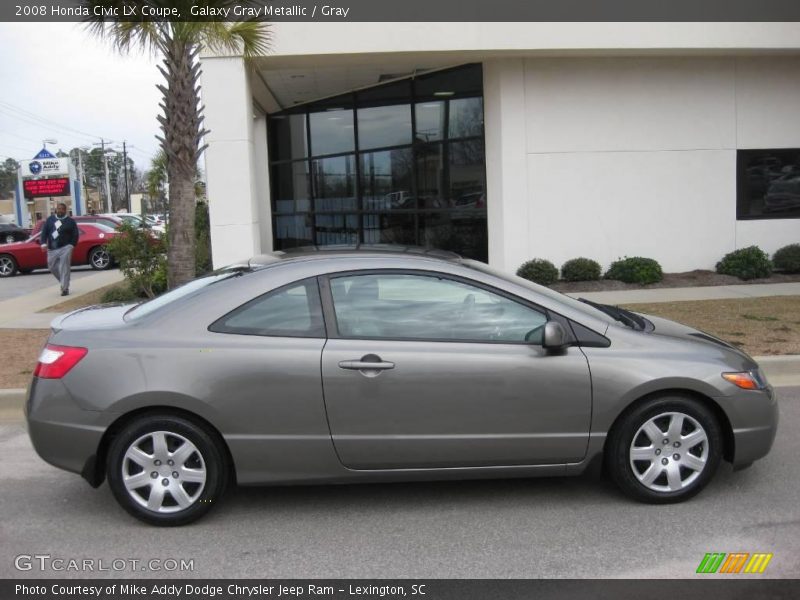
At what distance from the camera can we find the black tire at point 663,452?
4426 millimetres

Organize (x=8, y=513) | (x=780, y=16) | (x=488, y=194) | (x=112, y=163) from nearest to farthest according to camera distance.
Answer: (x=8, y=513) < (x=780, y=16) < (x=488, y=194) < (x=112, y=163)

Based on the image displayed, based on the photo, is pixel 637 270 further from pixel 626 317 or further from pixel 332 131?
pixel 626 317

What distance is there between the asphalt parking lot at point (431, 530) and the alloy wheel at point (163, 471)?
17 cm

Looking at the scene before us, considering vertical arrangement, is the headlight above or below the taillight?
below

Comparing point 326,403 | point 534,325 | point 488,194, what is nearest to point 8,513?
point 326,403

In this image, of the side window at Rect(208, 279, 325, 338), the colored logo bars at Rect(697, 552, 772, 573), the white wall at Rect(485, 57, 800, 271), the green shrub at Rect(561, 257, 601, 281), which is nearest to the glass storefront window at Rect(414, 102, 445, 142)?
the white wall at Rect(485, 57, 800, 271)

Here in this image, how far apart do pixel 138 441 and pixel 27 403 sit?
2.46ft

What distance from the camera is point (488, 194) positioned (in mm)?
14383

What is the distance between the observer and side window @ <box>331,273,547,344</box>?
4445 mm

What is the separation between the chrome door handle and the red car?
18.4m

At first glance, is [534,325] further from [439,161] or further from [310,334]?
[439,161]

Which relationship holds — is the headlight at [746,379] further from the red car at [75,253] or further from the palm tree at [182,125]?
the red car at [75,253]

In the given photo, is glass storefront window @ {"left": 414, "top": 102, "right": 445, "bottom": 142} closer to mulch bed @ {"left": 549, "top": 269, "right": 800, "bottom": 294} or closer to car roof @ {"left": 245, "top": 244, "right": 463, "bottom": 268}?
mulch bed @ {"left": 549, "top": 269, "right": 800, "bottom": 294}

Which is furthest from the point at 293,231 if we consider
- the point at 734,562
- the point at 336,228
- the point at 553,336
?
the point at 734,562
